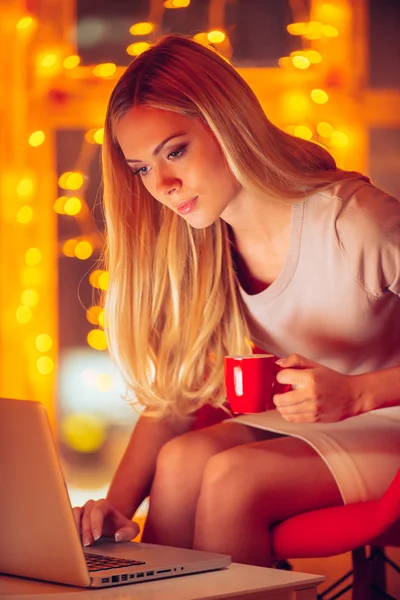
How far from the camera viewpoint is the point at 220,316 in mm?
1761

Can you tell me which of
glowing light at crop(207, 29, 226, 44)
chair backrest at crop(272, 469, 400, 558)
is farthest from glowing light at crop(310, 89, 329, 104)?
chair backrest at crop(272, 469, 400, 558)

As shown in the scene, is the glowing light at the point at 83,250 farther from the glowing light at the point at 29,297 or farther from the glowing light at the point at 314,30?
the glowing light at the point at 314,30

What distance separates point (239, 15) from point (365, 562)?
2.28m

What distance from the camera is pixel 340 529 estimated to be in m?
1.47

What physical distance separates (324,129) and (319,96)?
122 millimetres

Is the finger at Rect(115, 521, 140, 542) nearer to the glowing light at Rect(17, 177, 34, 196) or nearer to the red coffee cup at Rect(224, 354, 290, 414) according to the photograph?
the red coffee cup at Rect(224, 354, 290, 414)

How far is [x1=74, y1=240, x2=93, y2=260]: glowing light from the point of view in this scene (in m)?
3.53

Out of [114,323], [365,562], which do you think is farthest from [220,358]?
[365,562]

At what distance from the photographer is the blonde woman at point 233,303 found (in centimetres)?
151

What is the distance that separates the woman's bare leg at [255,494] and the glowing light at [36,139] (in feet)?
7.15

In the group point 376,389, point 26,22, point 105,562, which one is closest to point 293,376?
point 376,389

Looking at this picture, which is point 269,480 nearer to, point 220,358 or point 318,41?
point 220,358

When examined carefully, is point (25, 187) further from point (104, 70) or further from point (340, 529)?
point (340, 529)

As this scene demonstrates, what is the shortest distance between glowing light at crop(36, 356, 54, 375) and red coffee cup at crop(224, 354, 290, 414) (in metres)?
2.14
